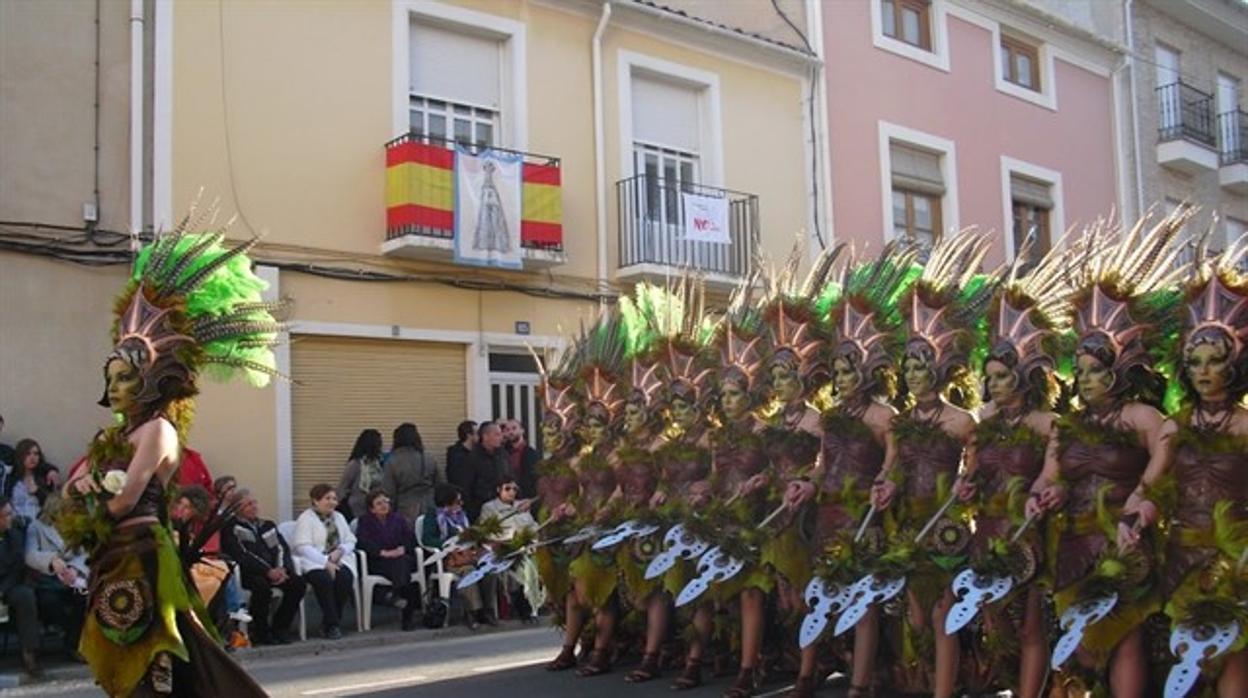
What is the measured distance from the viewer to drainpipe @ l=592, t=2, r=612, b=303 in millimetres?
16047

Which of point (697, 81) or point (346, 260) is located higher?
point (697, 81)

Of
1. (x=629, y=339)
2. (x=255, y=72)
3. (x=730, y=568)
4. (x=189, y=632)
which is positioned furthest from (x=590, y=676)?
(x=255, y=72)

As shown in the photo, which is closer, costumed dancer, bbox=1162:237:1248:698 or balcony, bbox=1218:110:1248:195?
costumed dancer, bbox=1162:237:1248:698

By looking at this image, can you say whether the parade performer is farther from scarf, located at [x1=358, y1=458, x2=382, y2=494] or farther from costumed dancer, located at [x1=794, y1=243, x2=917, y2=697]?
scarf, located at [x1=358, y1=458, x2=382, y2=494]

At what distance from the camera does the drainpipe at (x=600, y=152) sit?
1605 centimetres

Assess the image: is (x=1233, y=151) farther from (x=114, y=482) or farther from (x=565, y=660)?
(x=114, y=482)

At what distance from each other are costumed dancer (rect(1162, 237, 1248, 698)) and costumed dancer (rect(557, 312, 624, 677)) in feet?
12.5

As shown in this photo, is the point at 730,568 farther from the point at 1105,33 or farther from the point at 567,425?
the point at 1105,33

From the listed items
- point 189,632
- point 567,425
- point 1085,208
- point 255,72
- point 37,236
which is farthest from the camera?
point 1085,208

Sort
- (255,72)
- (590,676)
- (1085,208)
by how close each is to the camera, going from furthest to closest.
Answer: (1085,208)
(255,72)
(590,676)

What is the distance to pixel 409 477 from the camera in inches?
512

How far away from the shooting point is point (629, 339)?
9.23 m

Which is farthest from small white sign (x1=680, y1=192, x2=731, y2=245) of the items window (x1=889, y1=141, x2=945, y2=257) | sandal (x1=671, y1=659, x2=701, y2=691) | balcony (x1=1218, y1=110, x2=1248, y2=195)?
balcony (x1=1218, y1=110, x2=1248, y2=195)

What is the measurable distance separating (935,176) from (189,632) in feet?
55.6
